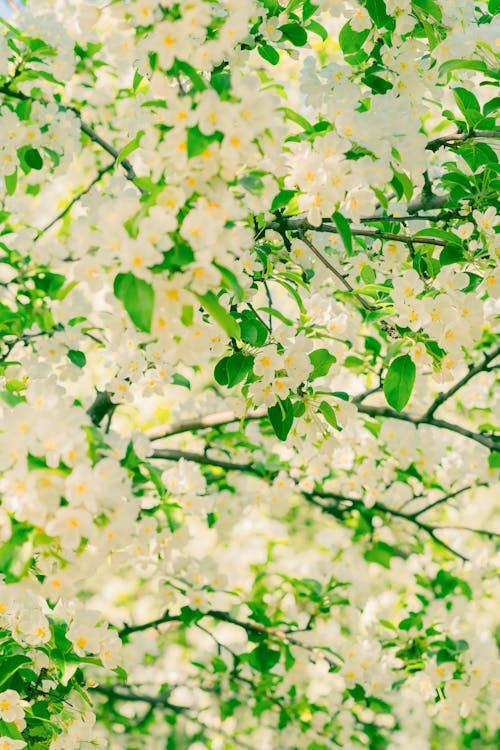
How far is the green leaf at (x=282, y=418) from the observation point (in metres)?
1.61

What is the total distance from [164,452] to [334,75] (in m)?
1.37

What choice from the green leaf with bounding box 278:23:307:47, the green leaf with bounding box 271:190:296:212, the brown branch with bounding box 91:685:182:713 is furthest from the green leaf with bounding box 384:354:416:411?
the brown branch with bounding box 91:685:182:713

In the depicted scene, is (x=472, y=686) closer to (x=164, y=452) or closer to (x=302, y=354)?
(x=164, y=452)

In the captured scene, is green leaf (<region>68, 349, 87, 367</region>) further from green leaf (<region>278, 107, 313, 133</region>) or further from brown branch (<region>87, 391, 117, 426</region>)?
green leaf (<region>278, 107, 313, 133</region>)

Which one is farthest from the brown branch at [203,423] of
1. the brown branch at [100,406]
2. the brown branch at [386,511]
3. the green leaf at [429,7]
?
the green leaf at [429,7]

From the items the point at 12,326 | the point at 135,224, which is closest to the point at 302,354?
the point at 135,224

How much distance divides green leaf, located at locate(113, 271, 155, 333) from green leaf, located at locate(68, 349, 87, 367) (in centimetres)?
133

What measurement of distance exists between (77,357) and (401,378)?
3.80 ft

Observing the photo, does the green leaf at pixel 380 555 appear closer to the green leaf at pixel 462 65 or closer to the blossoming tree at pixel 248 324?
the blossoming tree at pixel 248 324

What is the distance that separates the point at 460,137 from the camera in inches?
68.7

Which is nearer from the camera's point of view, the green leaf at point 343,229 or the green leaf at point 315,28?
the green leaf at point 343,229

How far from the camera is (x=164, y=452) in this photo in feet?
8.87

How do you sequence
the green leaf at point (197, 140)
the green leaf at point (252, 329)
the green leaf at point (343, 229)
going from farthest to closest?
the green leaf at point (252, 329), the green leaf at point (343, 229), the green leaf at point (197, 140)

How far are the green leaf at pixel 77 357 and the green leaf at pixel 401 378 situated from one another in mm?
1102
